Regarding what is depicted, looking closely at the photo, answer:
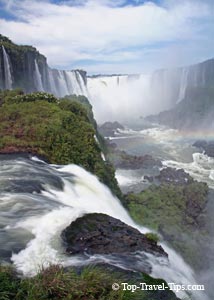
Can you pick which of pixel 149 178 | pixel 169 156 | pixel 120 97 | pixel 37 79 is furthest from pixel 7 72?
pixel 120 97

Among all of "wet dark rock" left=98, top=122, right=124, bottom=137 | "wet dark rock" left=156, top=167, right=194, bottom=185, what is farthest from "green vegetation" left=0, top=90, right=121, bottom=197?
"wet dark rock" left=98, top=122, right=124, bottom=137

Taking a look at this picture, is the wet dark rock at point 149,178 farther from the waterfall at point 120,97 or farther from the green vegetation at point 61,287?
the waterfall at point 120,97

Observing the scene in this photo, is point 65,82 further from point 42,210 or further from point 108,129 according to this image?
point 42,210

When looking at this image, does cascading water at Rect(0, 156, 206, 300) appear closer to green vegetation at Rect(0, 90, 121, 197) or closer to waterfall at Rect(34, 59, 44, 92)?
green vegetation at Rect(0, 90, 121, 197)

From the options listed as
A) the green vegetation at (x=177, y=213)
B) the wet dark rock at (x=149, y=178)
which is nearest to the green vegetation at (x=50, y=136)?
the green vegetation at (x=177, y=213)

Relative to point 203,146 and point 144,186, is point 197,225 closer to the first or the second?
point 144,186
